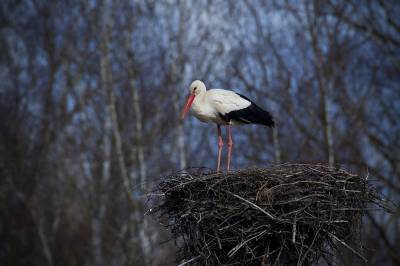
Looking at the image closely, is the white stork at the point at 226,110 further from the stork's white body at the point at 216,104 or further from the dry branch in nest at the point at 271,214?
the dry branch in nest at the point at 271,214

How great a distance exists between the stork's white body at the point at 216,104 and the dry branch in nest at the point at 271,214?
1476mm

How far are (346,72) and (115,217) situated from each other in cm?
696

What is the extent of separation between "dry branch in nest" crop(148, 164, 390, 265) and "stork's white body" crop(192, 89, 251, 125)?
1476mm

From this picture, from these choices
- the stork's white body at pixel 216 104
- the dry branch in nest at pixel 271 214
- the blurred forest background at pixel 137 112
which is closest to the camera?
the dry branch in nest at pixel 271 214

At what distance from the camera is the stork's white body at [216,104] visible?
782 cm

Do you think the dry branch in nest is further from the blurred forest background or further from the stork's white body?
the blurred forest background

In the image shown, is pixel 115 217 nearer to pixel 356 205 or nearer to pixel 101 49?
pixel 101 49

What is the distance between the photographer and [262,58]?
17.0 metres

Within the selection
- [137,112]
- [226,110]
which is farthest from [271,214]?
[137,112]

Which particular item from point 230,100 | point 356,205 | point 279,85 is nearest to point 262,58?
point 279,85

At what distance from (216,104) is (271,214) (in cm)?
218

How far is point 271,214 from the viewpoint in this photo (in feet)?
19.4

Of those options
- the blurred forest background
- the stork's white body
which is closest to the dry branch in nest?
the stork's white body

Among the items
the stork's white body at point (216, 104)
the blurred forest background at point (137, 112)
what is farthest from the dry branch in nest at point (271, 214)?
the blurred forest background at point (137, 112)
